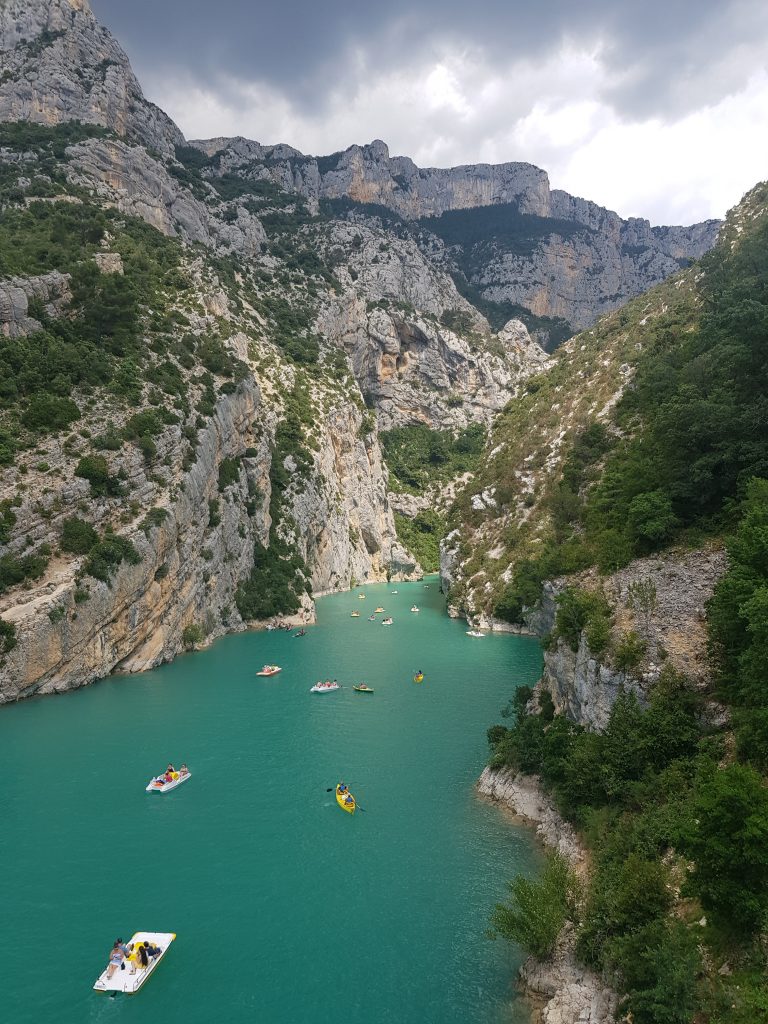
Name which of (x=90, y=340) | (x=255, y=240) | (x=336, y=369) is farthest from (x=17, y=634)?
(x=255, y=240)

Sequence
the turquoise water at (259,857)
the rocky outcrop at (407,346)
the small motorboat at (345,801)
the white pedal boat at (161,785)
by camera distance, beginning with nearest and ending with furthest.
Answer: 1. the turquoise water at (259,857)
2. the small motorboat at (345,801)
3. the white pedal boat at (161,785)
4. the rocky outcrop at (407,346)

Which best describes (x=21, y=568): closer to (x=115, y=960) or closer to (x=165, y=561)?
(x=165, y=561)

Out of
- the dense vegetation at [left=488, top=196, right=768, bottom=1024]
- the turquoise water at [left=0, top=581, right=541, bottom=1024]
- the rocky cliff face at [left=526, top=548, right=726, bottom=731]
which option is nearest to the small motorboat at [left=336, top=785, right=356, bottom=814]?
the turquoise water at [left=0, top=581, right=541, bottom=1024]

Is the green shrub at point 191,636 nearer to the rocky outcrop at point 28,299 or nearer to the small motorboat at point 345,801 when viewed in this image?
the rocky outcrop at point 28,299

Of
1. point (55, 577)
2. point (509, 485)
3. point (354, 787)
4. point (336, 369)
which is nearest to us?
point (354, 787)

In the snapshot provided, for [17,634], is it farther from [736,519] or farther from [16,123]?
[16,123]

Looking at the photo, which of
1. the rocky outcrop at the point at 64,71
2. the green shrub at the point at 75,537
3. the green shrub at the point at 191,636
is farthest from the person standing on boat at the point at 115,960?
the rocky outcrop at the point at 64,71
